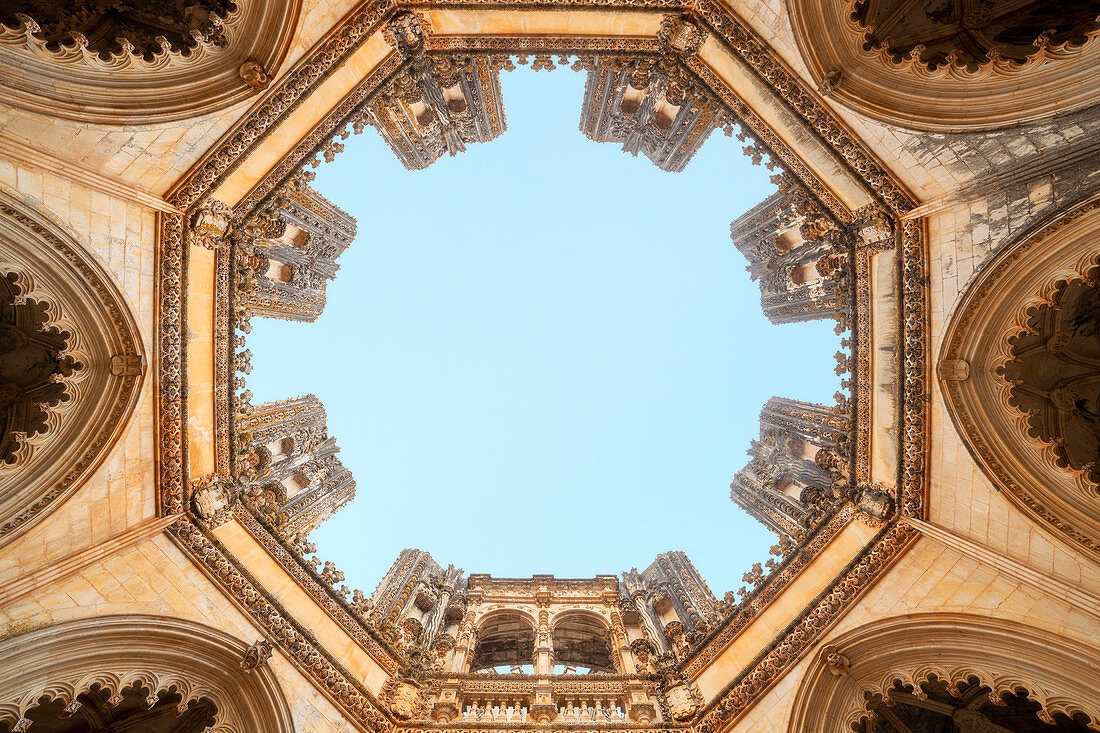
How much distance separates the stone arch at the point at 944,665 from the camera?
7.82m

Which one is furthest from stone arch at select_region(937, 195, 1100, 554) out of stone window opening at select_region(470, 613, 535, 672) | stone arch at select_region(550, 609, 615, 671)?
stone window opening at select_region(470, 613, 535, 672)

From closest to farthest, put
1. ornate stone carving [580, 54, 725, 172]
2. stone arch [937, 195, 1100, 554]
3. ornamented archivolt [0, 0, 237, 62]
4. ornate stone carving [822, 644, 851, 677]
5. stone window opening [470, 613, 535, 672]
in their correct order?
stone arch [937, 195, 1100, 554] < ornamented archivolt [0, 0, 237, 62] < ornate stone carving [822, 644, 851, 677] < stone window opening [470, 613, 535, 672] < ornate stone carving [580, 54, 725, 172]

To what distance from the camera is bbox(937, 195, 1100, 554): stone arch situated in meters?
8.35

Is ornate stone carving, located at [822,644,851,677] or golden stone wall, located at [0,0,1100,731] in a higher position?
golden stone wall, located at [0,0,1100,731]

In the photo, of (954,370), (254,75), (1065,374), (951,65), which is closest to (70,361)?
(254,75)

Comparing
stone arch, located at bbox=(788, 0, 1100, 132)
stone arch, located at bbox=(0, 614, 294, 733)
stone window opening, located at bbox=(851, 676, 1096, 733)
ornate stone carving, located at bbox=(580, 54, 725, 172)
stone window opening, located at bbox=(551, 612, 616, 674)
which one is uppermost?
ornate stone carving, located at bbox=(580, 54, 725, 172)

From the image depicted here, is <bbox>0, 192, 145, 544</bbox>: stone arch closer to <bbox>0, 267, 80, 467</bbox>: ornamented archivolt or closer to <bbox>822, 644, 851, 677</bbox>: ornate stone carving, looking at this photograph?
<bbox>0, 267, 80, 467</bbox>: ornamented archivolt

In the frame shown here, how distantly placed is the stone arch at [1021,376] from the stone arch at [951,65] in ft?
6.56

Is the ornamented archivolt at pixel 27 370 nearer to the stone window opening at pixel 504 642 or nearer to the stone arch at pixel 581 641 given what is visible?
the stone window opening at pixel 504 642

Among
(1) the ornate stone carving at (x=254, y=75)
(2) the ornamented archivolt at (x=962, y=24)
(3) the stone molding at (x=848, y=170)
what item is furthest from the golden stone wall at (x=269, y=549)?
(2) the ornamented archivolt at (x=962, y=24)

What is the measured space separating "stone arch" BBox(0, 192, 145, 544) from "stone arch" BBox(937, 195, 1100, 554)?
13902 mm

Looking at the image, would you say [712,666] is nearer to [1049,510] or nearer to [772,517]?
[1049,510]

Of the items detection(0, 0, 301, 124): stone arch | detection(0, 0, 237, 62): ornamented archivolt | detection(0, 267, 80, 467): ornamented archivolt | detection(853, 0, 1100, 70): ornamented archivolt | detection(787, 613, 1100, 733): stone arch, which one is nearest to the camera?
detection(787, 613, 1100, 733): stone arch

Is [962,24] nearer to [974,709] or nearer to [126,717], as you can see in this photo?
[974,709]
